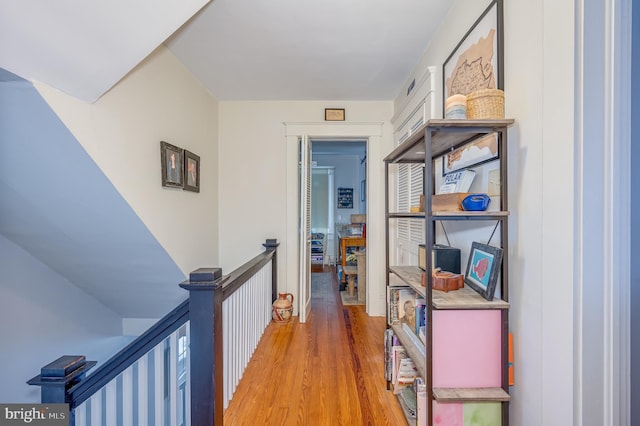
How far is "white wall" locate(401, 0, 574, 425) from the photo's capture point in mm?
935

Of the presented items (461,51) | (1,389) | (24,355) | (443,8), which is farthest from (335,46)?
(1,389)

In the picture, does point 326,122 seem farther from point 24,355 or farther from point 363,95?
point 24,355

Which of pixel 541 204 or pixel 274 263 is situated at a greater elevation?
pixel 541 204

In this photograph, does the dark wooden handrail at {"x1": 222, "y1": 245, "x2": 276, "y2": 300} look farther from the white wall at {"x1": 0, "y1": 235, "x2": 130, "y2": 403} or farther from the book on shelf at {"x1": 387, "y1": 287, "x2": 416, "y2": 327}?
the white wall at {"x1": 0, "y1": 235, "x2": 130, "y2": 403}

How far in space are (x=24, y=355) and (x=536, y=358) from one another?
130 inches

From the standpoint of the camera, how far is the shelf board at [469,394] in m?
1.14

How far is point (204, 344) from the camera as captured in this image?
1.25 meters

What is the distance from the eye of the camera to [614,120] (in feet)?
2.93

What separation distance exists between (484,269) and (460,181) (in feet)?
1.59

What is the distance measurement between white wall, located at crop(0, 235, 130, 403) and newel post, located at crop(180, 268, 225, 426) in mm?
1814

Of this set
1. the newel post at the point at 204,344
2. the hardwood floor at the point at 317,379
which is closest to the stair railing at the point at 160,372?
the newel post at the point at 204,344

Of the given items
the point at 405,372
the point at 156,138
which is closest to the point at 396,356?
the point at 405,372

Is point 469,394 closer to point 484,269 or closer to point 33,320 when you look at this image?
point 484,269

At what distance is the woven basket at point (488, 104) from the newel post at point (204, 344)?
1.34 meters
